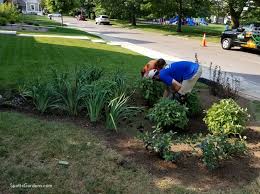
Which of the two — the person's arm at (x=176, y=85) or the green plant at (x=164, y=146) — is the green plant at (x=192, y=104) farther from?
the green plant at (x=164, y=146)

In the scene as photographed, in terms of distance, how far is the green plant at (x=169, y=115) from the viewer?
5.75 metres

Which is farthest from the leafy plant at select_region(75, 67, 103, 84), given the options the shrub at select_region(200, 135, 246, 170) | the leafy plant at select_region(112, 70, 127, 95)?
the shrub at select_region(200, 135, 246, 170)

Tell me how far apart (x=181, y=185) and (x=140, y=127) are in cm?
192

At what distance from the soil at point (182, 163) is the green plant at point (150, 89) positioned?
93 cm

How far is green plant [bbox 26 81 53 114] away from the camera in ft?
20.8

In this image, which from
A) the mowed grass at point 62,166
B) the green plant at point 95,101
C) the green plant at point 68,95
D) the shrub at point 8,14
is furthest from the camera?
the shrub at point 8,14

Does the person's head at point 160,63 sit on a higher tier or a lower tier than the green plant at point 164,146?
higher

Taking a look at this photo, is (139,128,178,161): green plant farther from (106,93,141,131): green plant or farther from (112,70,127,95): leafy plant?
(112,70,127,95): leafy plant

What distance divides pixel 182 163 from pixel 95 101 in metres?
1.79

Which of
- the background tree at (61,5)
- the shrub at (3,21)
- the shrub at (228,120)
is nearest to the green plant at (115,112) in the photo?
the shrub at (228,120)

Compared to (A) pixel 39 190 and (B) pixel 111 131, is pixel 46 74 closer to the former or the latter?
(B) pixel 111 131

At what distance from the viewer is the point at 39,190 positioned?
407 cm

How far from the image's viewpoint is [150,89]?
707 centimetres

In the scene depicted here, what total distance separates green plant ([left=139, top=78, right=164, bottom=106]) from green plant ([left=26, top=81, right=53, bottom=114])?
172cm
